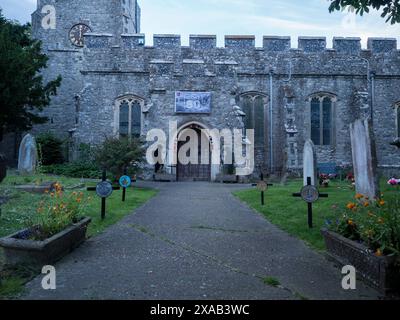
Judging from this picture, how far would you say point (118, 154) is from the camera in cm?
1434

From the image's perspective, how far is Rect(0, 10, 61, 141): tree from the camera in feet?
57.0

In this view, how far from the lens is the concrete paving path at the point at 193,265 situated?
3.70 meters

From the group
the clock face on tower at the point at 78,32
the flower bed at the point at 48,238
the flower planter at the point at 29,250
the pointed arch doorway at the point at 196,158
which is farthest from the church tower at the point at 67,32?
the flower planter at the point at 29,250

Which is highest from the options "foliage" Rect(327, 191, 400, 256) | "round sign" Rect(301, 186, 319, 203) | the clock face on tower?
the clock face on tower

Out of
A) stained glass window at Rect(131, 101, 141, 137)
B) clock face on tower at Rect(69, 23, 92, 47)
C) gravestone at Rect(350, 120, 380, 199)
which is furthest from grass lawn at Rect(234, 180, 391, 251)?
clock face on tower at Rect(69, 23, 92, 47)

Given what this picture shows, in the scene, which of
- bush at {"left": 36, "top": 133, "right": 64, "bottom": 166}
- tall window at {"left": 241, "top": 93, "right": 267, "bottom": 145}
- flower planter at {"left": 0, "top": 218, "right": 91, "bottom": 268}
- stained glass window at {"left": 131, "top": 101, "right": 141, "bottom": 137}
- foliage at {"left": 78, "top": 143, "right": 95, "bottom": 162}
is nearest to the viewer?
flower planter at {"left": 0, "top": 218, "right": 91, "bottom": 268}

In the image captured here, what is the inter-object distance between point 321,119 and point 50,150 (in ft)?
54.4

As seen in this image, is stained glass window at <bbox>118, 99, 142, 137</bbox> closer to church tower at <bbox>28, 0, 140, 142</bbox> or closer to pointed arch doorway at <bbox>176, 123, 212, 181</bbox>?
pointed arch doorway at <bbox>176, 123, 212, 181</bbox>

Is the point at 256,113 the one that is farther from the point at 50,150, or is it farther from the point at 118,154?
the point at 50,150

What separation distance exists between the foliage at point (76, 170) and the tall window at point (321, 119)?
1332cm

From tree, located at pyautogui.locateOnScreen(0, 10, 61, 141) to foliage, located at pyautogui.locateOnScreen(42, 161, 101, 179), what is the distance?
3684 millimetres

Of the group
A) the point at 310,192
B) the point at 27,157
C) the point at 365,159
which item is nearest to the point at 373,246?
the point at 310,192

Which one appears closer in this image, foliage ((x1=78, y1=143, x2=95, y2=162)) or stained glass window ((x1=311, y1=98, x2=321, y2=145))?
foliage ((x1=78, y1=143, x2=95, y2=162))
